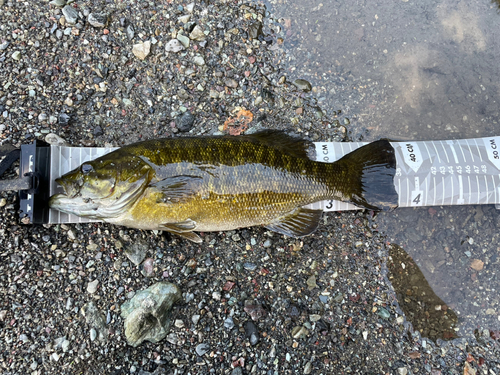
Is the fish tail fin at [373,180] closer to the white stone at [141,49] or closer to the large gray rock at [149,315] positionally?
the large gray rock at [149,315]

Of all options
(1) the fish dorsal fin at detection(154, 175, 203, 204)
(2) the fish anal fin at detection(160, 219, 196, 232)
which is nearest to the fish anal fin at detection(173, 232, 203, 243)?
(2) the fish anal fin at detection(160, 219, 196, 232)

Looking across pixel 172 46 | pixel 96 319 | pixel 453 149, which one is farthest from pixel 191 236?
pixel 453 149

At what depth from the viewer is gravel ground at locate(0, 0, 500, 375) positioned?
3.48 metres

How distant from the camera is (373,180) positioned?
3.68 m

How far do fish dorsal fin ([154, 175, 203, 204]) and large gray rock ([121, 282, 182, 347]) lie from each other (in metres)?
1.06

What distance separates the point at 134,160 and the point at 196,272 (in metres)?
1.47

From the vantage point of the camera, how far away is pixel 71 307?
139 inches

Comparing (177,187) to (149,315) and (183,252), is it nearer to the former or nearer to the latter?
(183,252)

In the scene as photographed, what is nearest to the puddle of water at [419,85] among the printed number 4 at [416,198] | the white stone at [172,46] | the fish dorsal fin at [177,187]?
the printed number 4 at [416,198]

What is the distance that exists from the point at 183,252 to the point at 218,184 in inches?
41.3

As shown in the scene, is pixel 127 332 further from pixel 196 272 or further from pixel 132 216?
pixel 132 216

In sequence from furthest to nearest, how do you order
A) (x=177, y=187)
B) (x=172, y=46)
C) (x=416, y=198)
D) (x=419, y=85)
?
(x=419, y=85) → (x=172, y=46) → (x=416, y=198) → (x=177, y=187)

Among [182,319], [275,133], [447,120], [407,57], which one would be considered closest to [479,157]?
[447,120]

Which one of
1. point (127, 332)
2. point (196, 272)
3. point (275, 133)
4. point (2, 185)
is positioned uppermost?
Result: point (275, 133)
